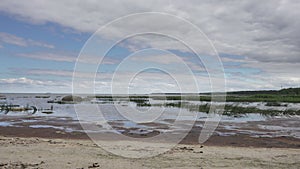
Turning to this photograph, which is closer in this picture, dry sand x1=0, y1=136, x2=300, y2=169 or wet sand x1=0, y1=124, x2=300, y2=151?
dry sand x1=0, y1=136, x2=300, y2=169

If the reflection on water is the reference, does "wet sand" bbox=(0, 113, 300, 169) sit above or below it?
below

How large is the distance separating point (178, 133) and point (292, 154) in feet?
25.5

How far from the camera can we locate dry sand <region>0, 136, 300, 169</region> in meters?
10.3

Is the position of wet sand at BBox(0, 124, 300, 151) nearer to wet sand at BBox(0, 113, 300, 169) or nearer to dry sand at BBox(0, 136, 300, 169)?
wet sand at BBox(0, 113, 300, 169)

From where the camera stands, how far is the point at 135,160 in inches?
438

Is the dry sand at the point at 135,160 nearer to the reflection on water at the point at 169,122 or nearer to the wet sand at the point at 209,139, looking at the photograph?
the wet sand at the point at 209,139

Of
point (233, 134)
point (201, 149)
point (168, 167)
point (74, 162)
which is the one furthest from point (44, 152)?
→ point (233, 134)

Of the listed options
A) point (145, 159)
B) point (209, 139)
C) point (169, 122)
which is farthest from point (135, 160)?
point (169, 122)

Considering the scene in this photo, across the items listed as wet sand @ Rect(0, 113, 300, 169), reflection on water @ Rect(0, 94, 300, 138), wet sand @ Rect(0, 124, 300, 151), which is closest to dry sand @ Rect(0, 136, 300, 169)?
wet sand @ Rect(0, 113, 300, 169)

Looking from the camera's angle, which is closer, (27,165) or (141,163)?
Answer: (27,165)

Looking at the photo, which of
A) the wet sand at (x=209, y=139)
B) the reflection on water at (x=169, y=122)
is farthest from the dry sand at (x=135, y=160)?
the reflection on water at (x=169, y=122)

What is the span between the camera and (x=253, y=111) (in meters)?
37.1

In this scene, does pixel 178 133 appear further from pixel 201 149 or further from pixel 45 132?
pixel 45 132

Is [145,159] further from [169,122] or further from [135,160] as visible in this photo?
[169,122]
